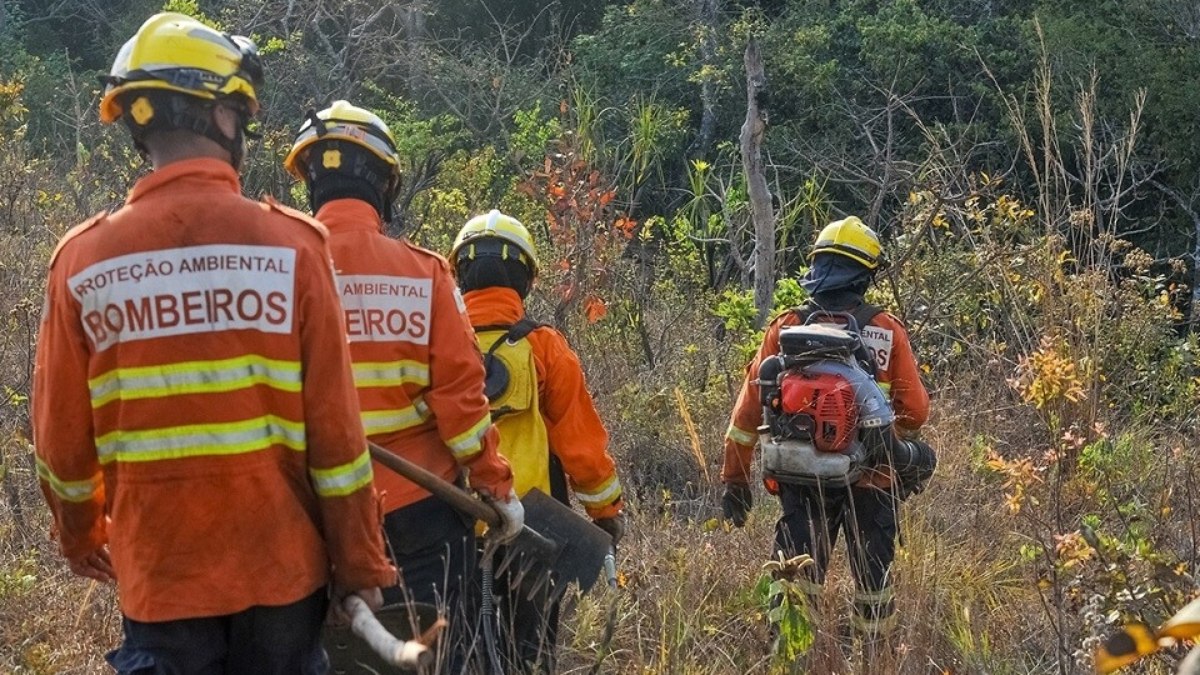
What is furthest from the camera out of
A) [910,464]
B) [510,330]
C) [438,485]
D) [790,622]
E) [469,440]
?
[910,464]

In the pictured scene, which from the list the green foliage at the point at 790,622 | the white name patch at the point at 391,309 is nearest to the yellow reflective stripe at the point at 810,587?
the green foliage at the point at 790,622

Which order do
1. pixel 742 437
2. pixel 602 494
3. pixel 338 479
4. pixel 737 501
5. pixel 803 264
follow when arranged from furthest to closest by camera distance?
pixel 803 264 < pixel 737 501 < pixel 742 437 < pixel 602 494 < pixel 338 479

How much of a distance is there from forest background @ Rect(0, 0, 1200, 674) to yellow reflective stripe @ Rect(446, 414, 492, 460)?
715 millimetres

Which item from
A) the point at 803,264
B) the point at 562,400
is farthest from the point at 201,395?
the point at 803,264

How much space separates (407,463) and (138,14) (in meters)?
19.1

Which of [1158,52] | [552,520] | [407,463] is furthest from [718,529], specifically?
[1158,52]

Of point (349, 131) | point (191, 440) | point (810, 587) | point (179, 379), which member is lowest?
point (810, 587)

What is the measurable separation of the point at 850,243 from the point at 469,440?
1.94 m

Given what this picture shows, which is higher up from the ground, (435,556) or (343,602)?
(343,602)

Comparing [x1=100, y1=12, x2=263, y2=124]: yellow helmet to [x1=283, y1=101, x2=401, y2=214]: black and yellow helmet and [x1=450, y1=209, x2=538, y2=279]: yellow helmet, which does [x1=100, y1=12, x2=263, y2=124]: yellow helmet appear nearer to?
[x1=283, y1=101, x2=401, y2=214]: black and yellow helmet

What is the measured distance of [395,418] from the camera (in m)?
3.74

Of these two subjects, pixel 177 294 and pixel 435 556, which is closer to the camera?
pixel 177 294

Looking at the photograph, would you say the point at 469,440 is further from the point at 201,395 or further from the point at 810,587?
the point at 810,587

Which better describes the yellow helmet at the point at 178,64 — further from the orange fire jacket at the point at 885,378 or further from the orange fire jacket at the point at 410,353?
the orange fire jacket at the point at 885,378
